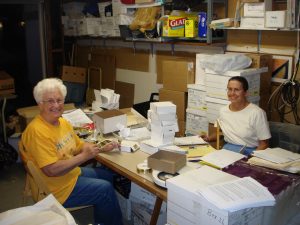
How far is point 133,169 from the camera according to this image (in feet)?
7.00

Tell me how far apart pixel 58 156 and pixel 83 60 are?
3985mm

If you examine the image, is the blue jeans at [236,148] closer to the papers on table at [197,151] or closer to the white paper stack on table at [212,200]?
the papers on table at [197,151]

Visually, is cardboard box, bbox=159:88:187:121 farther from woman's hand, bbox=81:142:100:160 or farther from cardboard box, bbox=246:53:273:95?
woman's hand, bbox=81:142:100:160

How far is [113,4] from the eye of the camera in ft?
15.5

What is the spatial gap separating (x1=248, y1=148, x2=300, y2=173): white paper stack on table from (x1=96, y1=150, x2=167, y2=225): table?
24.2 inches

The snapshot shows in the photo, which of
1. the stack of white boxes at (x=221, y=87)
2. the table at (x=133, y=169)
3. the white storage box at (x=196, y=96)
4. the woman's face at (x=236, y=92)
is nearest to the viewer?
the table at (x=133, y=169)

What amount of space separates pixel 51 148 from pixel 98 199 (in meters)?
0.48

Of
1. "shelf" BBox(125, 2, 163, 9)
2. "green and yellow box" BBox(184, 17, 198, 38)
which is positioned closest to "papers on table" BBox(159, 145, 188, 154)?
"green and yellow box" BBox(184, 17, 198, 38)

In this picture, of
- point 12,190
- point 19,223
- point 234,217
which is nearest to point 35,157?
point 19,223

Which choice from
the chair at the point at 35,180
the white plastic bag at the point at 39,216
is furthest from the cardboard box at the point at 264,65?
the white plastic bag at the point at 39,216

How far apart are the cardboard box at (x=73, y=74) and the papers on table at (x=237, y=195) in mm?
4314

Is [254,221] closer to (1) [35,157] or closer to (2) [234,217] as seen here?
(2) [234,217]

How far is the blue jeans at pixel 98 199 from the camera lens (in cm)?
229

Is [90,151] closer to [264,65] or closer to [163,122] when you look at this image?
[163,122]
